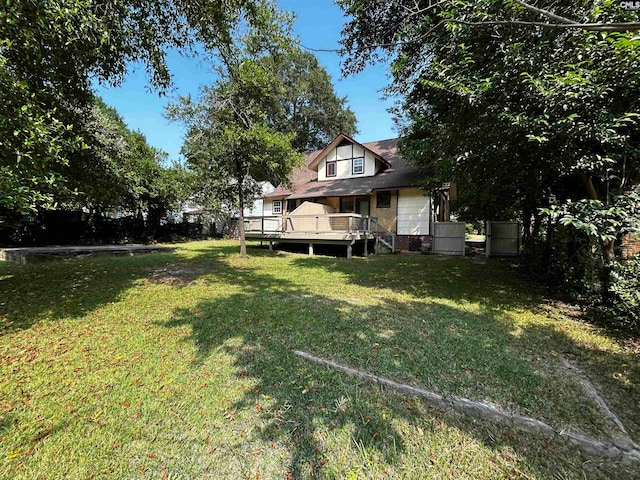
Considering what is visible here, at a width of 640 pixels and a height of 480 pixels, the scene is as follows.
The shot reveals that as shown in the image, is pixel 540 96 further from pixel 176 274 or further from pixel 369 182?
pixel 369 182

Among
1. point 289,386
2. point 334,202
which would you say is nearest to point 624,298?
point 289,386

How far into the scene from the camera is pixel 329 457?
2.05 m

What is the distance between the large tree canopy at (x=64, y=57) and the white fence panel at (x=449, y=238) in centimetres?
1214

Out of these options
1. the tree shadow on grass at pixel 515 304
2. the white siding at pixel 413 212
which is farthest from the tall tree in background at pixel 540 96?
the white siding at pixel 413 212

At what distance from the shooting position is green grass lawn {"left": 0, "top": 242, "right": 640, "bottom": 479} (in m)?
2.01

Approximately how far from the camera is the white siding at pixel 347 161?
17.7 m

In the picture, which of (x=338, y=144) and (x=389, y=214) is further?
(x=338, y=144)

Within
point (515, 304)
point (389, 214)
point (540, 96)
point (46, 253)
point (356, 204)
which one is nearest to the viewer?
point (540, 96)

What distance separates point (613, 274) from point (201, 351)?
6.35 m

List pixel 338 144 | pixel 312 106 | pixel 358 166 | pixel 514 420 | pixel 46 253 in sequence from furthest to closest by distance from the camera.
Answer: pixel 312 106, pixel 338 144, pixel 358 166, pixel 46 253, pixel 514 420

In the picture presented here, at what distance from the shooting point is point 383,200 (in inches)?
658

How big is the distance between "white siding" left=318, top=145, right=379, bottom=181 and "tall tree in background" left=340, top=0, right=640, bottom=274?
11.1 meters

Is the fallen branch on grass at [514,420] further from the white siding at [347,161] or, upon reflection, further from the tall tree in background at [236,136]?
the white siding at [347,161]

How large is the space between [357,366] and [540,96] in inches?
180
